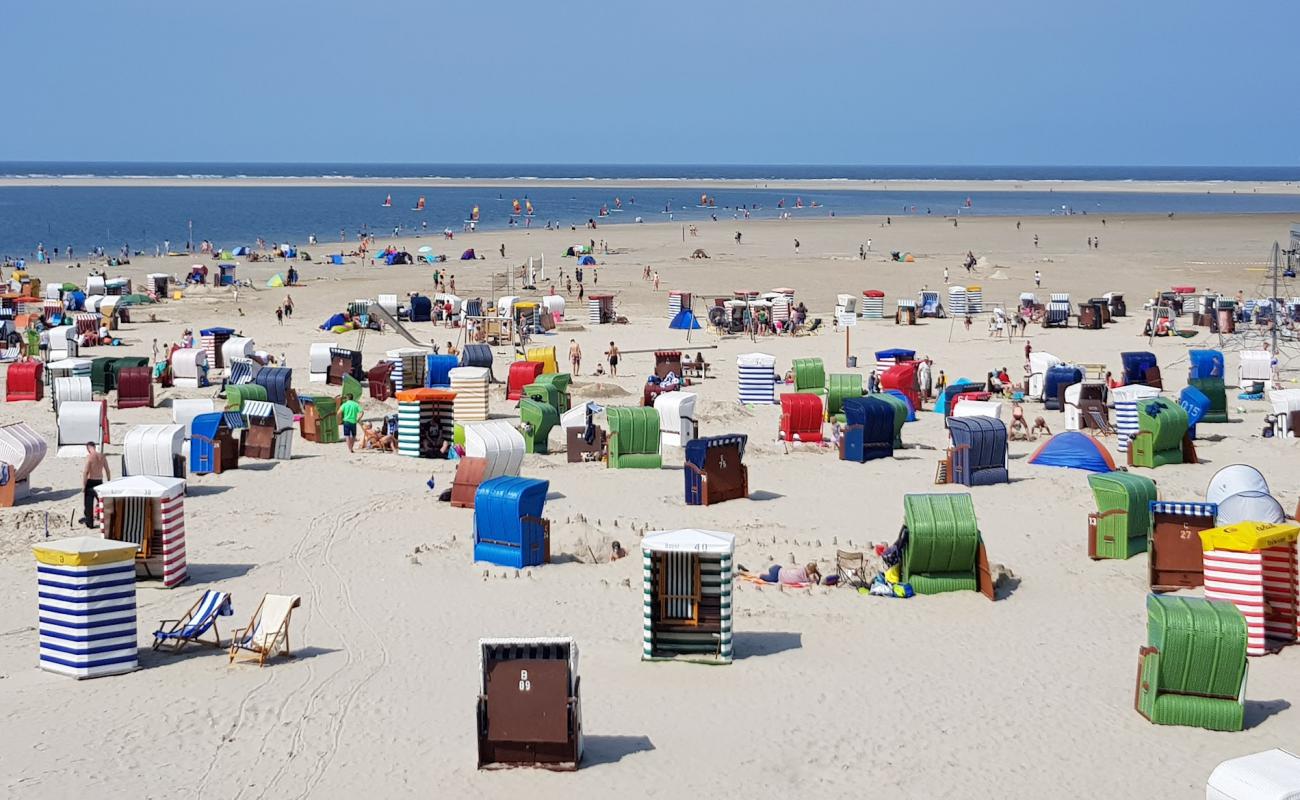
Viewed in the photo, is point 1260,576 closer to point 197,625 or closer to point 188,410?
point 197,625

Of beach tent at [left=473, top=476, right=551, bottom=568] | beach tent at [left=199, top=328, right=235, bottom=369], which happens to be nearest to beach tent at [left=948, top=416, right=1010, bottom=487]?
beach tent at [left=473, top=476, right=551, bottom=568]

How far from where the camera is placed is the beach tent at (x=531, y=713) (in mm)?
11914

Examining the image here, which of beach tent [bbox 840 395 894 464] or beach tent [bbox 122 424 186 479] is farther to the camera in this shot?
beach tent [bbox 840 395 894 464]

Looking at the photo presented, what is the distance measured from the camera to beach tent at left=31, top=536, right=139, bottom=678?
14031mm

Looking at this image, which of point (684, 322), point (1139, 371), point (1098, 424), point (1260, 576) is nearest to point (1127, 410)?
point (1098, 424)

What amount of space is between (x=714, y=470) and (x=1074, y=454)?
646 centimetres

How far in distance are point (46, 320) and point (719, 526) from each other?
30.5 metres

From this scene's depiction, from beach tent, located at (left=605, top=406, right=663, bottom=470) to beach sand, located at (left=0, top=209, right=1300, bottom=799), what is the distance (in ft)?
1.82

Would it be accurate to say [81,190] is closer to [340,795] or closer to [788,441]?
[788,441]

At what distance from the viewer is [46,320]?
43.6 m

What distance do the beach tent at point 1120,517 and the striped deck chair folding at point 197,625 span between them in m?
10.6

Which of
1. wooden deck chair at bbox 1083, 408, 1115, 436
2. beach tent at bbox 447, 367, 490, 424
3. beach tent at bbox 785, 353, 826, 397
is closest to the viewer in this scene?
wooden deck chair at bbox 1083, 408, 1115, 436

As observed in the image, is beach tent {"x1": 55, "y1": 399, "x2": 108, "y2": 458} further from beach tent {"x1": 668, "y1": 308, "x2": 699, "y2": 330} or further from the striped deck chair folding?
beach tent {"x1": 668, "y1": 308, "x2": 699, "y2": 330}

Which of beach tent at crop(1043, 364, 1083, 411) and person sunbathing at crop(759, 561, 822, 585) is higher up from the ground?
beach tent at crop(1043, 364, 1083, 411)
